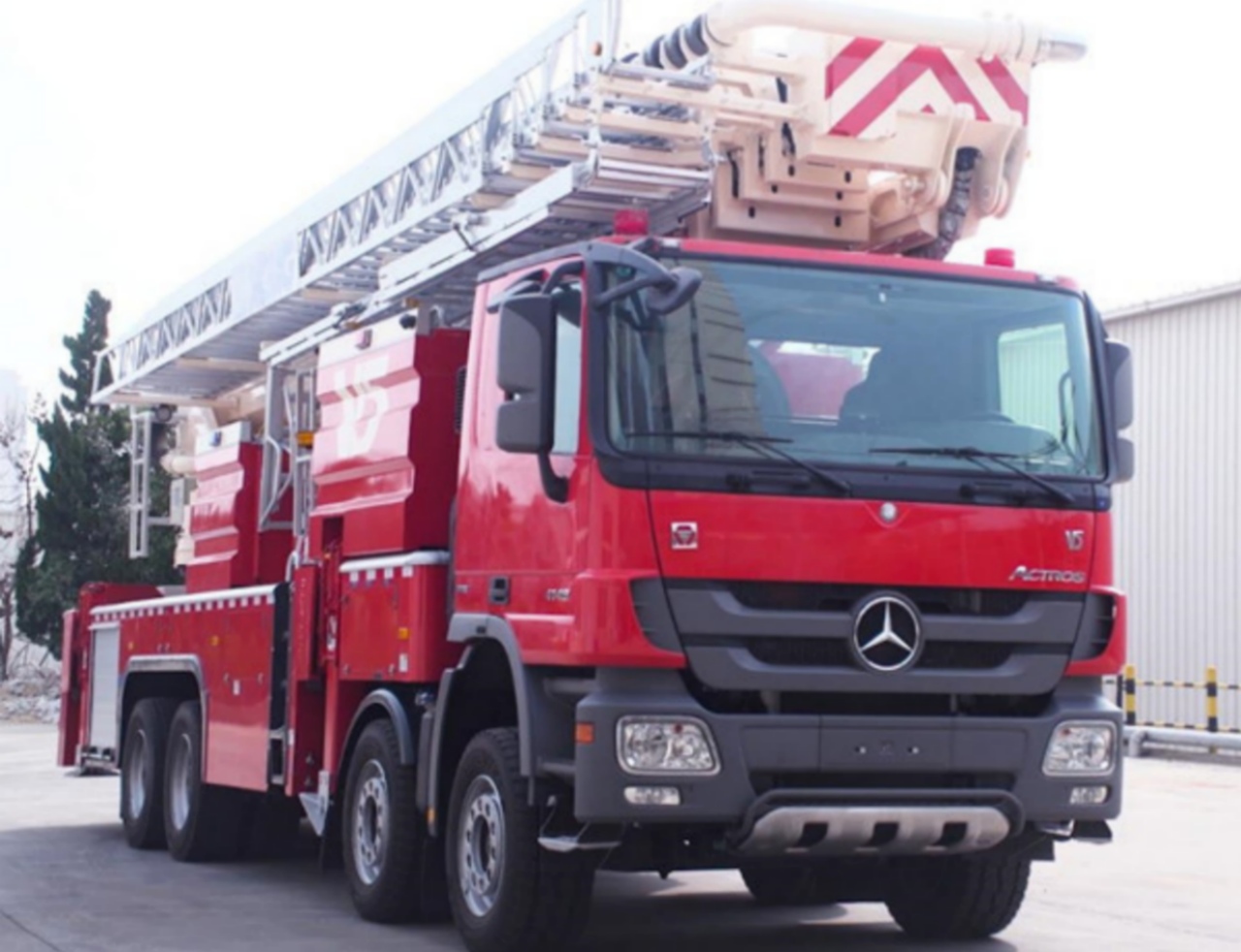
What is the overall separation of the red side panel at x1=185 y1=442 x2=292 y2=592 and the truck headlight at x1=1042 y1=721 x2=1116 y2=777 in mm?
5735

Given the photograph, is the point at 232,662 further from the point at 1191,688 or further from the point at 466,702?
the point at 1191,688

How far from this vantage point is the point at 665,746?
25.3ft

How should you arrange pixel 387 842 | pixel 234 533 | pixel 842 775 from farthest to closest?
pixel 234 533 < pixel 387 842 < pixel 842 775

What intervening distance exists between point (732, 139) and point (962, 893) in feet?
11.4

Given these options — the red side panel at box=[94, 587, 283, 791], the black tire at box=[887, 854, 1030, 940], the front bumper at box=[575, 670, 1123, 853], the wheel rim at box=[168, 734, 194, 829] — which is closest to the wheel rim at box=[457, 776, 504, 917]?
the front bumper at box=[575, 670, 1123, 853]

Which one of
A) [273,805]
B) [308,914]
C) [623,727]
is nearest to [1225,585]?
[273,805]

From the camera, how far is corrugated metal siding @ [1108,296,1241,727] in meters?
27.9

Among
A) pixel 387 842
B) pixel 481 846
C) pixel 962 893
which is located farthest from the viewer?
pixel 387 842

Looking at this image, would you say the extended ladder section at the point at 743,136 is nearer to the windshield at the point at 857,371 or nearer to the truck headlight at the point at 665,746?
the windshield at the point at 857,371

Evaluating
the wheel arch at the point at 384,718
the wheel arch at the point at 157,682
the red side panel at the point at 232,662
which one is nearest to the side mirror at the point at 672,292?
the wheel arch at the point at 384,718

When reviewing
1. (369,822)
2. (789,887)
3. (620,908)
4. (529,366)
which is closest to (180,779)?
(369,822)

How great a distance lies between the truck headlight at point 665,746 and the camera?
25.2 ft

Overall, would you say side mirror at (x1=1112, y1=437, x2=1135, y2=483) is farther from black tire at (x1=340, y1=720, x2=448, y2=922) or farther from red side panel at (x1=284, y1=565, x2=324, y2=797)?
red side panel at (x1=284, y1=565, x2=324, y2=797)

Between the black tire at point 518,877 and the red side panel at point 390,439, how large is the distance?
1374 millimetres
